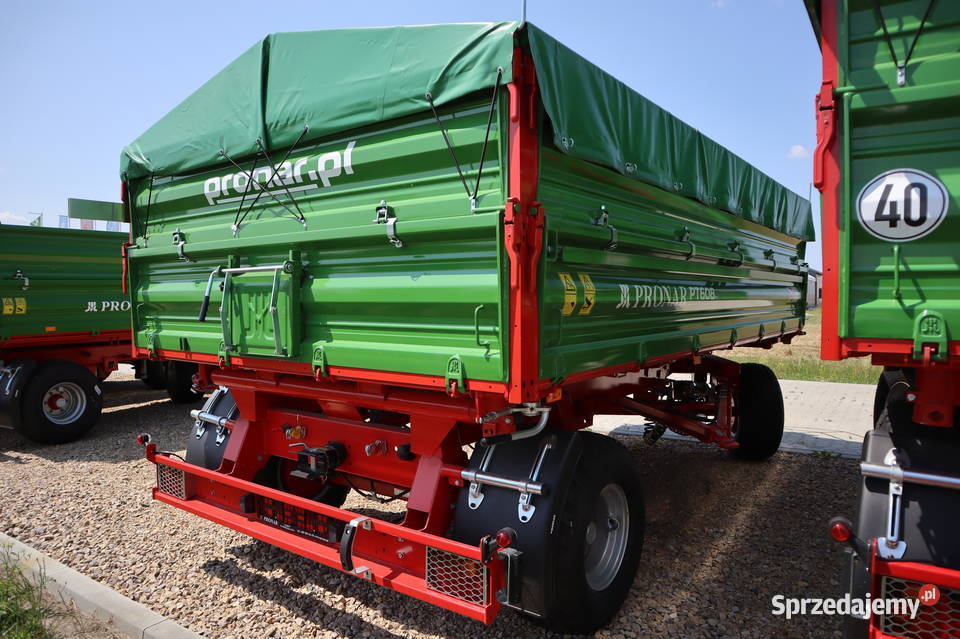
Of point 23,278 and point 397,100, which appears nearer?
point 397,100

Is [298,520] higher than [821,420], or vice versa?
[298,520]

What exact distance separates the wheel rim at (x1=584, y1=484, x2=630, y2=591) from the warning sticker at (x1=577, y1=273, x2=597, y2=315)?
90 centimetres

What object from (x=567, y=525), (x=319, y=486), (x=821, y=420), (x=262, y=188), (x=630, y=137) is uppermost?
(x=630, y=137)

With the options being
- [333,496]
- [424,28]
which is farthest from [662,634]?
[424,28]

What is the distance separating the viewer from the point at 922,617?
2.06m

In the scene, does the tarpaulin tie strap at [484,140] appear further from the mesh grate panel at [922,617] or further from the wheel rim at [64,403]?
the wheel rim at [64,403]

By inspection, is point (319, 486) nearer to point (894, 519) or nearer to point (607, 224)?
point (607, 224)

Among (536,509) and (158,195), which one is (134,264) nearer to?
(158,195)

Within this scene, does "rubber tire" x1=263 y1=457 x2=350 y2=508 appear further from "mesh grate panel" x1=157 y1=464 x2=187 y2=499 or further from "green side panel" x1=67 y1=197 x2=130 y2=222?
"green side panel" x1=67 y1=197 x2=130 y2=222

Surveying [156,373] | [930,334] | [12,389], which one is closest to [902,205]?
[930,334]

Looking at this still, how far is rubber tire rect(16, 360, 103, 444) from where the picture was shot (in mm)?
6793

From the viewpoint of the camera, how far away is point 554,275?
8.63 feet

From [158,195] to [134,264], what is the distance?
1.90 feet

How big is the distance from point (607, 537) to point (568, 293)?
135 centimetres
